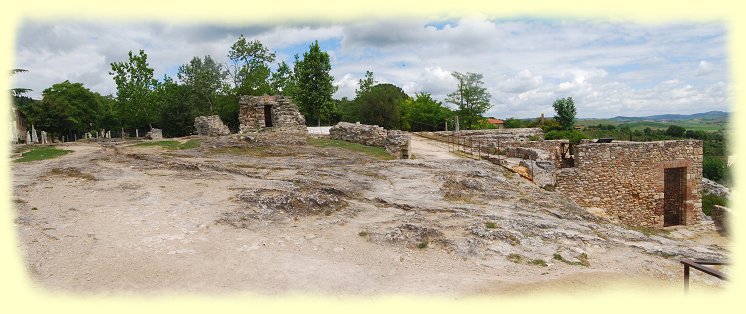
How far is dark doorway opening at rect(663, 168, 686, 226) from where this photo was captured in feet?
70.2

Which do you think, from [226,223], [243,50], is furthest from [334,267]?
[243,50]

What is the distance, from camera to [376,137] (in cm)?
2241

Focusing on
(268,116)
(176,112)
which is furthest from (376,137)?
(176,112)

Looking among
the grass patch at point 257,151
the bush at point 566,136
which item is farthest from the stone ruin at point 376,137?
the bush at point 566,136

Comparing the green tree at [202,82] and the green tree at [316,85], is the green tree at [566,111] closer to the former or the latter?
the green tree at [316,85]

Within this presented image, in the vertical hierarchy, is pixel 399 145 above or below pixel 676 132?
above

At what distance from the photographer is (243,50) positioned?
4834 centimetres

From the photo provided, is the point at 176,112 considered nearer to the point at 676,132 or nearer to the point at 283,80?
the point at 283,80

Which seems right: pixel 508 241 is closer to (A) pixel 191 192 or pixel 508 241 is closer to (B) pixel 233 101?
(A) pixel 191 192

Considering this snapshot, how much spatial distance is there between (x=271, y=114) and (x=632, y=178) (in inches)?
783

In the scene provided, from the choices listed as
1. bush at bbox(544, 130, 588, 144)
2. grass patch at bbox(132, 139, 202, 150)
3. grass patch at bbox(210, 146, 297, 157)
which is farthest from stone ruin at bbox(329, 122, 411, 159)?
bush at bbox(544, 130, 588, 144)

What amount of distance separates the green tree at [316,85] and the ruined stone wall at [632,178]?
952 inches

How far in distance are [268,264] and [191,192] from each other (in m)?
5.60

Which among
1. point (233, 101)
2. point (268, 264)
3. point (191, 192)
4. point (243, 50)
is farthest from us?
point (243, 50)
